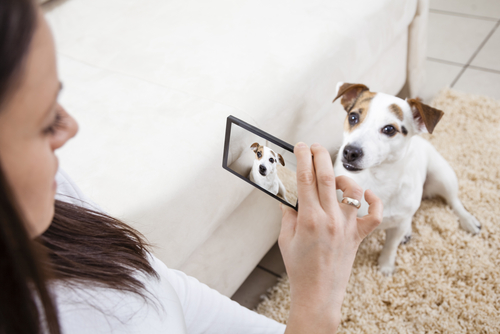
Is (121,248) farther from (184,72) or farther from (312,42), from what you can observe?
(312,42)

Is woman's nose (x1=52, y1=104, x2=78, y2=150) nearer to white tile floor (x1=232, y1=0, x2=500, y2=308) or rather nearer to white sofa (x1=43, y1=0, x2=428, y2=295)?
white sofa (x1=43, y1=0, x2=428, y2=295)

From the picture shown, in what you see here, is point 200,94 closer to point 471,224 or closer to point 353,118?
point 353,118

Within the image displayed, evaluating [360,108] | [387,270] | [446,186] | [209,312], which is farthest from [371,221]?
[446,186]

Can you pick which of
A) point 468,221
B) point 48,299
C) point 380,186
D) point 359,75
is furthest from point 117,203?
point 468,221

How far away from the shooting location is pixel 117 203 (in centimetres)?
73

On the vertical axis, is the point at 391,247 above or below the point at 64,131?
below

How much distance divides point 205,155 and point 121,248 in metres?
0.32

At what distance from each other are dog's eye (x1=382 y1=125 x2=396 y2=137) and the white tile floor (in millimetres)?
600

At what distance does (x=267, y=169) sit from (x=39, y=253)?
0.44 meters

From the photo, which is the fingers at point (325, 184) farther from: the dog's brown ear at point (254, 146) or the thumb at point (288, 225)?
the dog's brown ear at point (254, 146)

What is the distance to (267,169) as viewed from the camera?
0.75 m

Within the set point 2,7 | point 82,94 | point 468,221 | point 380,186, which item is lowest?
point 468,221

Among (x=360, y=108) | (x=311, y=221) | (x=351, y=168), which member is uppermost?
(x=311, y=221)

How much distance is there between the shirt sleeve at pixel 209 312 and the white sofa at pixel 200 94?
125mm
